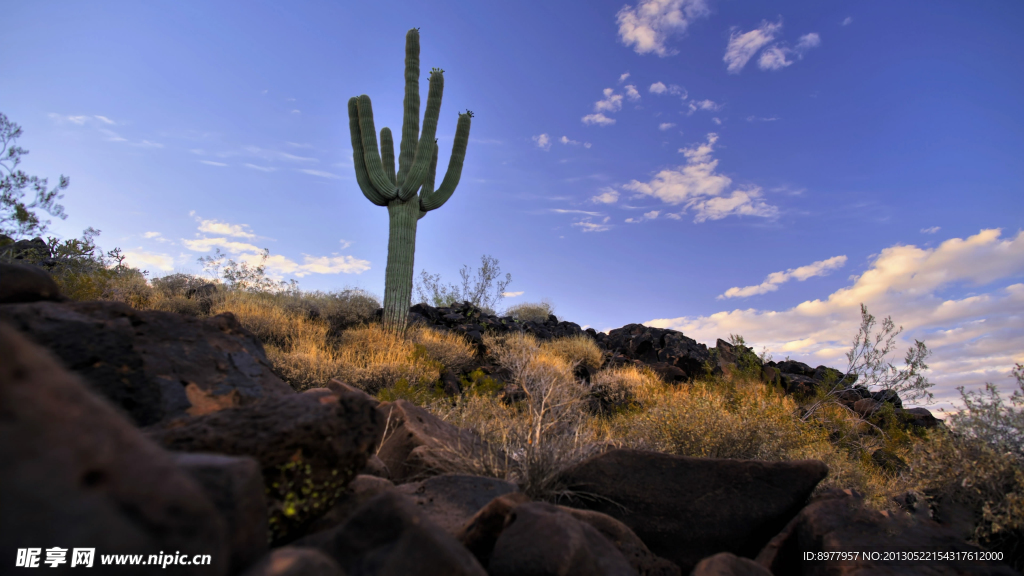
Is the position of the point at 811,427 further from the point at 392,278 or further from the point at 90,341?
the point at 392,278

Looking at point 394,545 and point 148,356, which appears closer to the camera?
point 394,545

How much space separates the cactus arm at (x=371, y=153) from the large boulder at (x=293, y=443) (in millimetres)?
11829

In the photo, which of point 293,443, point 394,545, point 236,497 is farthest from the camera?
point 293,443

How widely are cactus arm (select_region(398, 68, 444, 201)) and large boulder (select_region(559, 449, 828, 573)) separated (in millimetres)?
11133

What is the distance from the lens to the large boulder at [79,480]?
3.49 ft

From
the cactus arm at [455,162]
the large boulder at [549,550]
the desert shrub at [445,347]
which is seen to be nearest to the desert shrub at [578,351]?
the desert shrub at [445,347]

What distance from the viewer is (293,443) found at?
2.07 metres

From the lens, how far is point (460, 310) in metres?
17.8

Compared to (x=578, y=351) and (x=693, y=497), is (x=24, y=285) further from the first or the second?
(x=578, y=351)

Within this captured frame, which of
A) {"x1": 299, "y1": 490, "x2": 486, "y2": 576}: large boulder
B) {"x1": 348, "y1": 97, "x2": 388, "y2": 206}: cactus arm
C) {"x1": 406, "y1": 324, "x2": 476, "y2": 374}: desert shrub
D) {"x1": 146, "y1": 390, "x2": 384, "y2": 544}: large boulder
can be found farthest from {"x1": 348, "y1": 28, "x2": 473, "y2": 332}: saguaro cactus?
{"x1": 299, "y1": 490, "x2": 486, "y2": 576}: large boulder

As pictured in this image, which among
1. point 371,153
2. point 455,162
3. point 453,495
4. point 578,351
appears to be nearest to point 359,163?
point 371,153

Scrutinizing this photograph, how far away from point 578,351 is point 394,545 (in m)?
13.7

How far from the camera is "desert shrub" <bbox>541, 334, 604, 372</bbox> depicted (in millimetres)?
14642

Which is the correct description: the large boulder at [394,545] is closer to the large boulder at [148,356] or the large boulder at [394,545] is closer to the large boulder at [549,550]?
the large boulder at [549,550]
